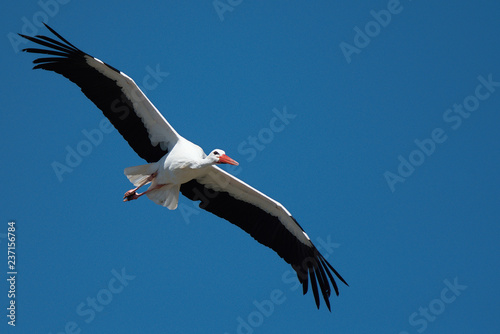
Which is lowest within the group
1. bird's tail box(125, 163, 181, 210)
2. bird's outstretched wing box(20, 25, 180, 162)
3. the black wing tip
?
the black wing tip

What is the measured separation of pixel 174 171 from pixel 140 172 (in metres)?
0.66

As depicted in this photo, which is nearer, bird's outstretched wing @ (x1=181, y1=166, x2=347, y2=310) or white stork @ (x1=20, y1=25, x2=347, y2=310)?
white stork @ (x1=20, y1=25, x2=347, y2=310)

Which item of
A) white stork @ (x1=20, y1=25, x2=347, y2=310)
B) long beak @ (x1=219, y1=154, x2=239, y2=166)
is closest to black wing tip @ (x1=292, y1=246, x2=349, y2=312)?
white stork @ (x1=20, y1=25, x2=347, y2=310)

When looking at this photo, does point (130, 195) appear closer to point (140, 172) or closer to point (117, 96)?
point (140, 172)

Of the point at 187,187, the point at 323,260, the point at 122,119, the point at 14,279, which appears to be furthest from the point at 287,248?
the point at 14,279

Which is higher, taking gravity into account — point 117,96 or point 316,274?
point 117,96

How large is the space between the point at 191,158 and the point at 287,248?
2398 mm

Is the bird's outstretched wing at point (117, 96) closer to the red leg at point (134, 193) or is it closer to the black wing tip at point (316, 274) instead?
the red leg at point (134, 193)

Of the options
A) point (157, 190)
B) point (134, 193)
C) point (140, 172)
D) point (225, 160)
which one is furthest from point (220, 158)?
point (134, 193)

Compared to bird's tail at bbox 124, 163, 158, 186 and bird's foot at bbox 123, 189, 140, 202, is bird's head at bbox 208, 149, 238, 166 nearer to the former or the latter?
bird's tail at bbox 124, 163, 158, 186

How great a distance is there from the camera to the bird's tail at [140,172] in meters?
13.7

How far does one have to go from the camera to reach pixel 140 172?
1375cm

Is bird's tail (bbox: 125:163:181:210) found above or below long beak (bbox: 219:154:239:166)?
above

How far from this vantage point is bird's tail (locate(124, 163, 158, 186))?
44.9ft
